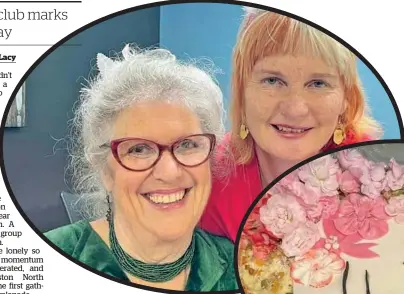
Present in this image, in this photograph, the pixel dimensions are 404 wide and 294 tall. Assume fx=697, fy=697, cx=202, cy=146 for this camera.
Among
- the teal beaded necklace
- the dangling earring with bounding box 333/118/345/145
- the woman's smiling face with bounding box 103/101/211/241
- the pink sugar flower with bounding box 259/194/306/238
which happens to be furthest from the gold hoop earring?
the teal beaded necklace

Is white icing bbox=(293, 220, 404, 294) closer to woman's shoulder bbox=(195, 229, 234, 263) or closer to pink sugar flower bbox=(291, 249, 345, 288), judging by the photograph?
pink sugar flower bbox=(291, 249, 345, 288)

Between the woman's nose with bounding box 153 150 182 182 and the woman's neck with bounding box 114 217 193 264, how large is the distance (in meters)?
0.10

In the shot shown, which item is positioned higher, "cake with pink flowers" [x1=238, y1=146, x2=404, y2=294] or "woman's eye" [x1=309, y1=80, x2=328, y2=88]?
"woman's eye" [x1=309, y1=80, x2=328, y2=88]

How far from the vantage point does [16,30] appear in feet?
3.93

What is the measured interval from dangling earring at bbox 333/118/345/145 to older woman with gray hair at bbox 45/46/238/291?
20 centimetres

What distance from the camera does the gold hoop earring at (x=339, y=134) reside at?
3.93 feet

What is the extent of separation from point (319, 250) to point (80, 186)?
16.9 inches

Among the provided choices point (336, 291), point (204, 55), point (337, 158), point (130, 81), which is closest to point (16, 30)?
point (130, 81)

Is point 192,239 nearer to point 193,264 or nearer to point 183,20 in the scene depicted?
point 193,264

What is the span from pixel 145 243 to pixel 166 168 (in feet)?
0.46

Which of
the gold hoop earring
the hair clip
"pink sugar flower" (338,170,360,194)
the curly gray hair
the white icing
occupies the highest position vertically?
the hair clip

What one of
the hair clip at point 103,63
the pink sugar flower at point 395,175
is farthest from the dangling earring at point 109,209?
the pink sugar flower at point 395,175

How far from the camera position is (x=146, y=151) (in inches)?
46.7

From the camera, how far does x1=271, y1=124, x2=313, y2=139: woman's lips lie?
119 cm
